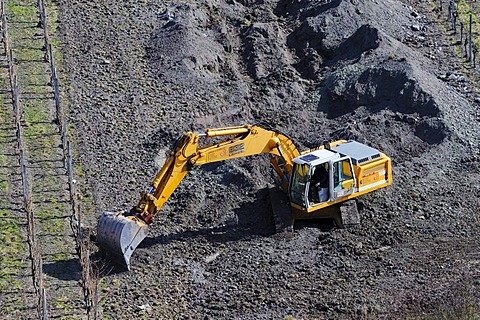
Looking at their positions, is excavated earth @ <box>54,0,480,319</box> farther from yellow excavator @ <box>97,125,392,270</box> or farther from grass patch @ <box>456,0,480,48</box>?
grass patch @ <box>456,0,480,48</box>

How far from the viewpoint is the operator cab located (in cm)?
2411

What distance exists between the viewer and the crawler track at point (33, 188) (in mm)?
22297

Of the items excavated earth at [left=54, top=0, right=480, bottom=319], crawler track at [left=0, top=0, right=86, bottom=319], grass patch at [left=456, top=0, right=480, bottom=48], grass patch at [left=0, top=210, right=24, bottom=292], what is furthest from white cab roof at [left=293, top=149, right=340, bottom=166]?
grass patch at [left=456, top=0, right=480, bottom=48]

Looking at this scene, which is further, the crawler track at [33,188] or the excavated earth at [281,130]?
the excavated earth at [281,130]

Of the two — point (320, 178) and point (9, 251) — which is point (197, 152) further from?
point (9, 251)

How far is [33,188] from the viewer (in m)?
26.3

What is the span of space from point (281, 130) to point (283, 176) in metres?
3.13

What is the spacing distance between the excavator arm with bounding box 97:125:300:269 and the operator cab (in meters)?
1.10

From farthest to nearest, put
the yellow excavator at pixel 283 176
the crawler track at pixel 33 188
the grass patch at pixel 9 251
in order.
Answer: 1. the yellow excavator at pixel 283 176
2. the grass patch at pixel 9 251
3. the crawler track at pixel 33 188

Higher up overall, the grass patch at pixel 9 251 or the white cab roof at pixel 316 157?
the white cab roof at pixel 316 157

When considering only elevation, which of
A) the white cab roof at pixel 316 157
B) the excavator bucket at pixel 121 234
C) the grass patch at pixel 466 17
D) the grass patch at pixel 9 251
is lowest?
the grass patch at pixel 466 17

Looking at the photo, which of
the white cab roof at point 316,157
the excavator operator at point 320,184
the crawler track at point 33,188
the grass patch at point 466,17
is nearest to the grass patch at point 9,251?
the crawler track at point 33,188

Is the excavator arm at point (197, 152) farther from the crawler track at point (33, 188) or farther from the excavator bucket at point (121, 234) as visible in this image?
the crawler track at point (33, 188)

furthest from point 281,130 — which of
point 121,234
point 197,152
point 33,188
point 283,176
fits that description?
point 121,234
